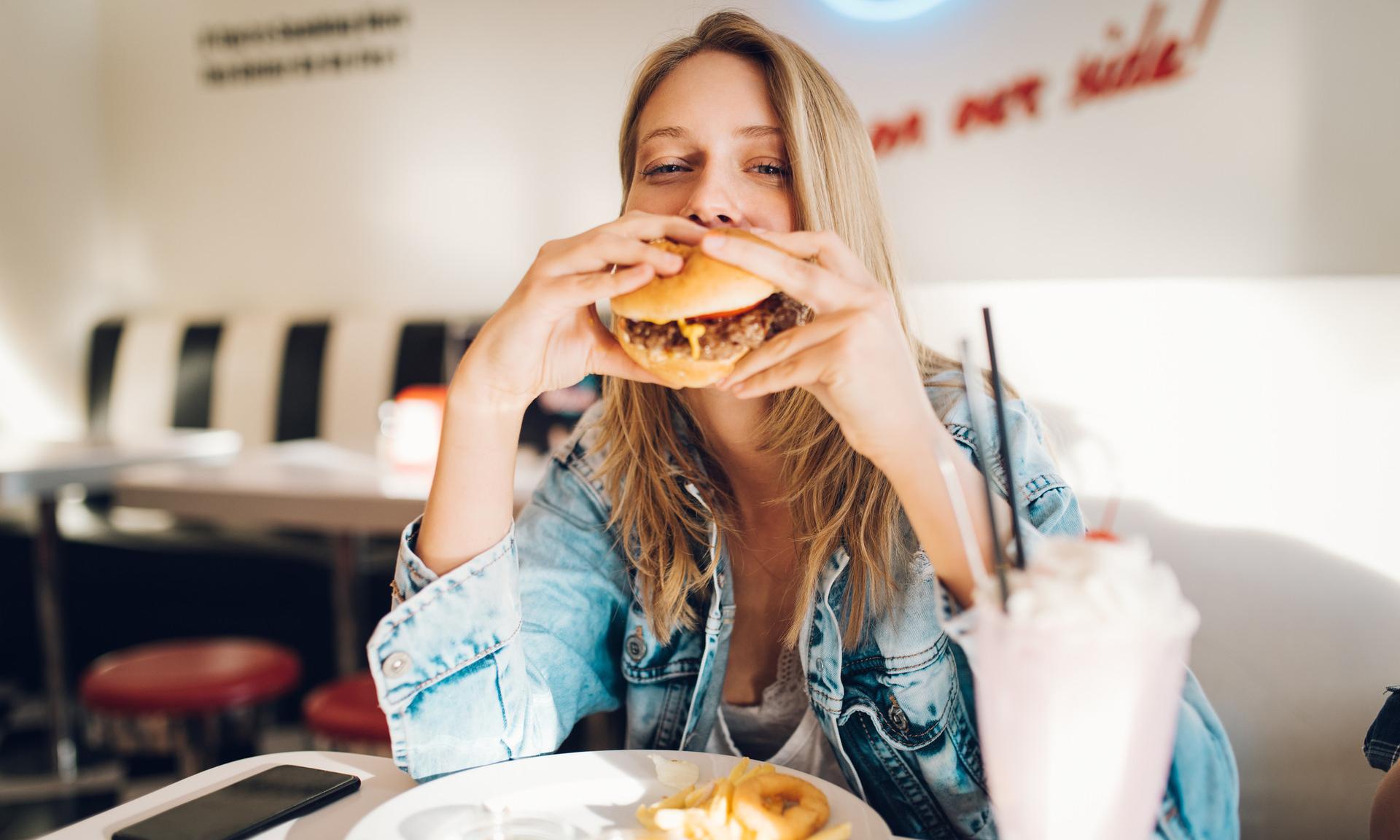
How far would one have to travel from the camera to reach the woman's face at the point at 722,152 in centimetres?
118

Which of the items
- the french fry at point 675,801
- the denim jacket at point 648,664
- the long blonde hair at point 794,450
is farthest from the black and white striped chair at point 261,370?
the french fry at point 675,801

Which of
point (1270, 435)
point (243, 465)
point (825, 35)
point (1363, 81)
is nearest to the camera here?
point (1270, 435)

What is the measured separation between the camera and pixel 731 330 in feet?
3.59

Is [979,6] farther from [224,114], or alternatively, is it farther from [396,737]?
[224,114]

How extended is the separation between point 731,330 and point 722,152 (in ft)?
0.83

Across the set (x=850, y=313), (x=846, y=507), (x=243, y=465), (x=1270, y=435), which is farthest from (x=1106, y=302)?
(x=243, y=465)

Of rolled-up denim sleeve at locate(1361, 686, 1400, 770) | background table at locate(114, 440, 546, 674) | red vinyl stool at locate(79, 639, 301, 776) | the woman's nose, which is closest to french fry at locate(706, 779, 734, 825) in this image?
the woman's nose

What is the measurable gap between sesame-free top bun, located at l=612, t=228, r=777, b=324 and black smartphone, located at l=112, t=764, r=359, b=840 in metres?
0.58

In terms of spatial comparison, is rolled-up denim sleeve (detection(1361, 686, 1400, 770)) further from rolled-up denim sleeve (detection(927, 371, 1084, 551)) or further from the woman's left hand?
the woman's left hand

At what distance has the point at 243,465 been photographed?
2.75 meters

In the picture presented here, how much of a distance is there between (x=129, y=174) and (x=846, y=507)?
489 centimetres

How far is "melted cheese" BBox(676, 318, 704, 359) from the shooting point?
1.07m

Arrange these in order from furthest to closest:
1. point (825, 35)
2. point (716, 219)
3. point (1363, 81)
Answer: point (825, 35) < point (1363, 81) < point (716, 219)

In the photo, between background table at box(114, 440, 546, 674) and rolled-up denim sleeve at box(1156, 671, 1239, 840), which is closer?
rolled-up denim sleeve at box(1156, 671, 1239, 840)
